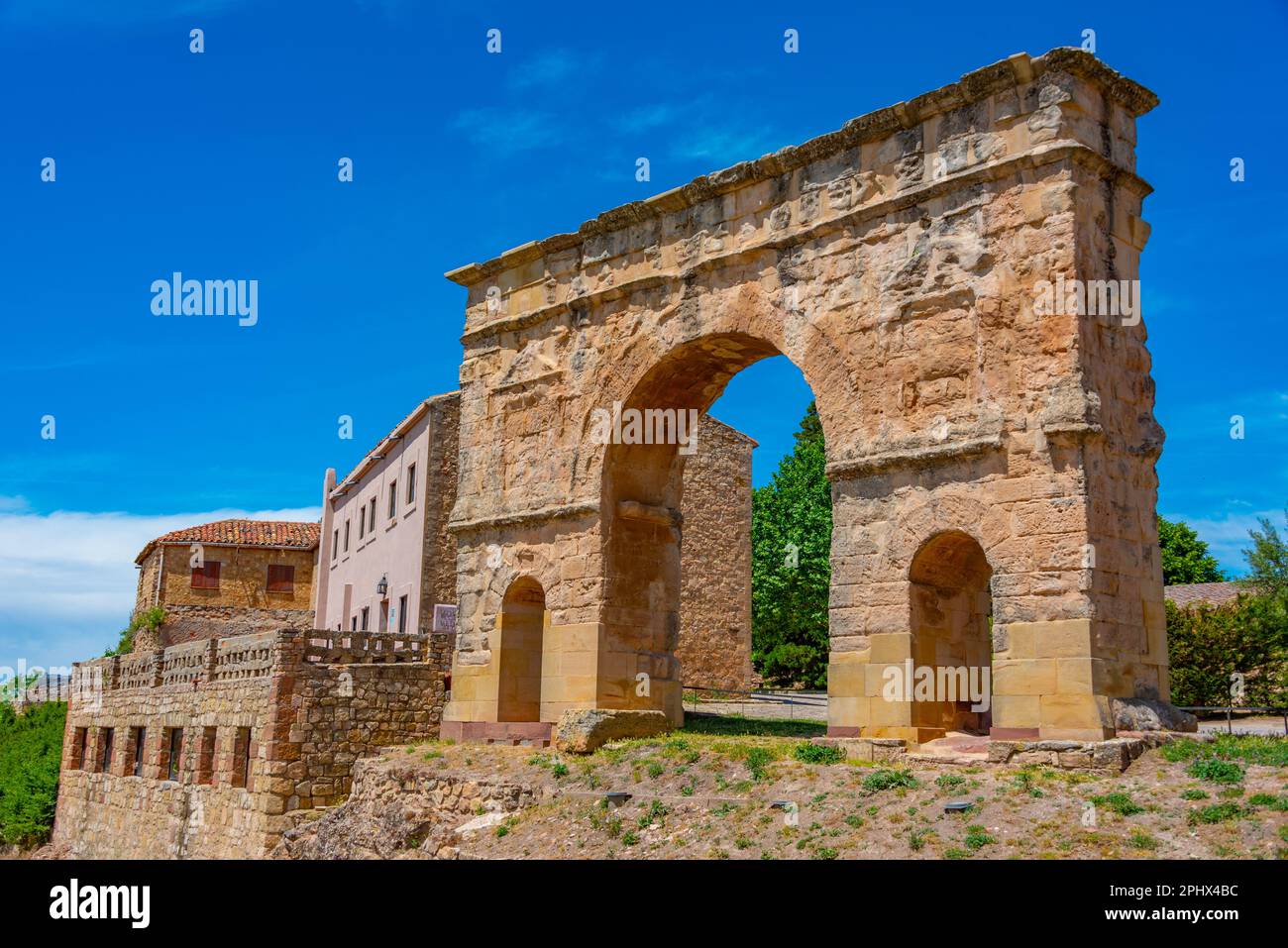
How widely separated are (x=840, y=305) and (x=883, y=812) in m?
5.78

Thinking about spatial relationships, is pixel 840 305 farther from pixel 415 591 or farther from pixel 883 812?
pixel 415 591

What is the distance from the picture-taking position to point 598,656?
1553cm

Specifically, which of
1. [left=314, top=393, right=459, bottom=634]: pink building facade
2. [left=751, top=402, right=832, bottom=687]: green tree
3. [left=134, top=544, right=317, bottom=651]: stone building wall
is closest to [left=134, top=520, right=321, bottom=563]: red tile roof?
[left=134, top=544, right=317, bottom=651]: stone building wall

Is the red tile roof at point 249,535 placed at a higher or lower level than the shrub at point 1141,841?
higher

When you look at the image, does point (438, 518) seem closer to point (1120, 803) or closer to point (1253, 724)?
point (1253, 724)

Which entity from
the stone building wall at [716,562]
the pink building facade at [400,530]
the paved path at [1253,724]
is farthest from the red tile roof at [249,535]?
the paved path at [1253,724]

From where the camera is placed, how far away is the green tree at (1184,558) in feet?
129

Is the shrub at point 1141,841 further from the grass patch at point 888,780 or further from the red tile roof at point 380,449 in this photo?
the red tile roof at point 380,449

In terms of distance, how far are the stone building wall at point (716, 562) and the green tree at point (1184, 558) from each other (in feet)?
59.7

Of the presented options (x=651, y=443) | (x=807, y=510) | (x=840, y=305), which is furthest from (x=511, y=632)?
(x=807, y=510)

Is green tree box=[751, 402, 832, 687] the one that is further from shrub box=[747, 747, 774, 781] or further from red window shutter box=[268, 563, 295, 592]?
shrub box=[747, 747, 774, 781]

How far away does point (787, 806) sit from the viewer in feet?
35.0

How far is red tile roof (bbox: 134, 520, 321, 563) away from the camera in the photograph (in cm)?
3956
